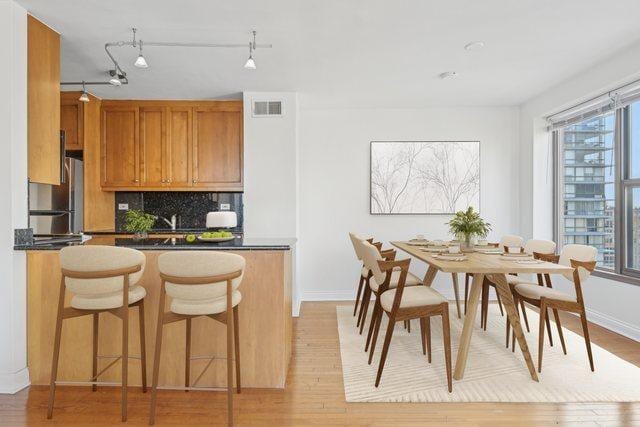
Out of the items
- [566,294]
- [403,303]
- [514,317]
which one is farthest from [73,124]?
[566,294]

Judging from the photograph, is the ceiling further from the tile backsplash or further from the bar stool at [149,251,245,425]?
the bar stool at [149,251,245,425]

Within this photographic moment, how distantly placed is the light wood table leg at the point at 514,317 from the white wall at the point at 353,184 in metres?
2.29

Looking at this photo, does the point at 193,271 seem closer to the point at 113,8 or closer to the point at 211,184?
the point at 113,8

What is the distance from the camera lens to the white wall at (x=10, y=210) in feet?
7.83

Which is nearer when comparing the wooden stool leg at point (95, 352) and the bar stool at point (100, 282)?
the bar stool at point (100, 282)

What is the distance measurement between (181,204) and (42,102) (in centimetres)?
228

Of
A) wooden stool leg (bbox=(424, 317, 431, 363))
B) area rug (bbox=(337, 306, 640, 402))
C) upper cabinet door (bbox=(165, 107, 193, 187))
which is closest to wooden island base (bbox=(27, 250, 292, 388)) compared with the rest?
area rug (bbox=(337, 306, 640, 402))

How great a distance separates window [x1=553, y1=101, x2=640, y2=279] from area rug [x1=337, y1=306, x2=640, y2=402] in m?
1.05

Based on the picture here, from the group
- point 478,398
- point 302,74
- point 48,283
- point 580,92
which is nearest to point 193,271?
point 48,283

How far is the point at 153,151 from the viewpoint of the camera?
4.45 m

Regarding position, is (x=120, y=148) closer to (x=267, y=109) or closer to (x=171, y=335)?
(x=267, y=109)

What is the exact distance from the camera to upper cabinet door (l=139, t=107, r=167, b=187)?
175 inches

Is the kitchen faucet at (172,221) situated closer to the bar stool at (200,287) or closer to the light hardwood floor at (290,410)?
the light hardwood floor at (290,410)

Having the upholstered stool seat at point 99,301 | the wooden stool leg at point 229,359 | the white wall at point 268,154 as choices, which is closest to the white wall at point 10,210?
the upholstered stool seat at point 99,301
